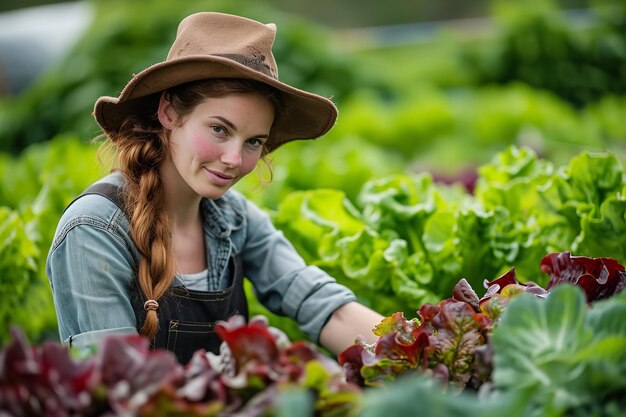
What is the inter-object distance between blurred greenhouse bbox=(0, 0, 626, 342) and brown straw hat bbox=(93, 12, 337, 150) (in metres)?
0.33

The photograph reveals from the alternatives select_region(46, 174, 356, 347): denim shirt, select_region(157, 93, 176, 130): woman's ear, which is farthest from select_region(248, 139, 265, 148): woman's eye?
select_region(46, 174, 356, 347): denim shirt

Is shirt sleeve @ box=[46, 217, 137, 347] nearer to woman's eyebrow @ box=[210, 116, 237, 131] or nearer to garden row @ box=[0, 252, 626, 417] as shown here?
woman's eyebrow @ box=[210, 116, 237, 131]

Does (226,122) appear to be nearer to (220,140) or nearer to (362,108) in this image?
(220,140)

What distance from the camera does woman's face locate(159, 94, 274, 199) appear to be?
6.75ft

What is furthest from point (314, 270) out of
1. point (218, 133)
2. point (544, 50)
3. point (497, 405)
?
point (544, 50)

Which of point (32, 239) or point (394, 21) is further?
point (394, 21)

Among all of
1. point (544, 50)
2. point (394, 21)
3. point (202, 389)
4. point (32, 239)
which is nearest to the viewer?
point (202, 389)

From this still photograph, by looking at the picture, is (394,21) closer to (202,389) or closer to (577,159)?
(577,159)

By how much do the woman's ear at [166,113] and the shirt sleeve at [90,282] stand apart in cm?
30

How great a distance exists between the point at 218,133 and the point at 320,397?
33.3 inches

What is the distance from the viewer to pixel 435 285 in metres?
2.70

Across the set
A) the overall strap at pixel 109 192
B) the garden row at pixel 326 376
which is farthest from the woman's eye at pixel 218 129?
the garden row at pixel 326 376

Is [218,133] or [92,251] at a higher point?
[218,133]

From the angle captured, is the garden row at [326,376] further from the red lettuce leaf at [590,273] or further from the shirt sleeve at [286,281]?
the shirt sleeve at [286,281]
